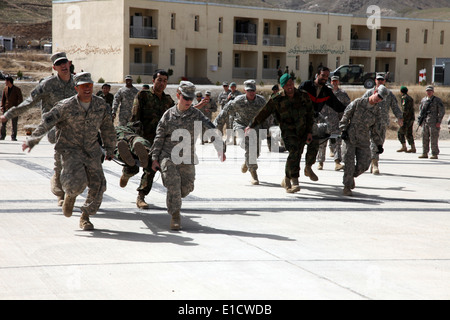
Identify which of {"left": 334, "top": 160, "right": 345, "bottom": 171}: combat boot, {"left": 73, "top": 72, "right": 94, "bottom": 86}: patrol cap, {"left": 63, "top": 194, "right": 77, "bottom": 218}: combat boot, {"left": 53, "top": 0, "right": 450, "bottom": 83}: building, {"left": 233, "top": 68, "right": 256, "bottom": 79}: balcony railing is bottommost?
{"left": 334, "top": 160, "right": 345, "bottom": 171}: combat boot

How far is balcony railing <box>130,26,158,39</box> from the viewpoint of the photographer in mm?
52894

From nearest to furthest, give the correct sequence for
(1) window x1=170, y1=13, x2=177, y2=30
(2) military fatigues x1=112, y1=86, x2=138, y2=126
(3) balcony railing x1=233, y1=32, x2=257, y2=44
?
(2) military fatigues x1=112, y1=86, x2=138, y2=126
(1) window x1=170, y1=13, x2=177, y2=30
(3) balcony railing x1=233, y1=32, x2=257, y2=44

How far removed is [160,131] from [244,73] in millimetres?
50823

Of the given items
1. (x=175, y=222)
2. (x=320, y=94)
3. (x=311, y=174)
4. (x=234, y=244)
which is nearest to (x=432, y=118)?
(x=320, y=94)

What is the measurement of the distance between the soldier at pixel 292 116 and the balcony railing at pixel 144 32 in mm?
42855

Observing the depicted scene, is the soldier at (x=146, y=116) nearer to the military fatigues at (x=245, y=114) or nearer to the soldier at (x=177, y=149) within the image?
the soldier at (x=177, y=149)

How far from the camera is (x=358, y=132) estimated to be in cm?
1136

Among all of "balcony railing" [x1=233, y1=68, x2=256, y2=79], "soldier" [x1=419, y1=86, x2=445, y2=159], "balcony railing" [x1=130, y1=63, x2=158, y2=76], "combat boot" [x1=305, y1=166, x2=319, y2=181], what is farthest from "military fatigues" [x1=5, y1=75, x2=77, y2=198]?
"balcony railing" [x1=233, y1=68, x2=256, y2=79]

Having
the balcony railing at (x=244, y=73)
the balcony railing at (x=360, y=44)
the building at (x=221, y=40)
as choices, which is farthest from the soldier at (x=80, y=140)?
the balcony railing at (x=360, y=44)

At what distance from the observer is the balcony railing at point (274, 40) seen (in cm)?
5976

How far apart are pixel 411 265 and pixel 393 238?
4.32 ft

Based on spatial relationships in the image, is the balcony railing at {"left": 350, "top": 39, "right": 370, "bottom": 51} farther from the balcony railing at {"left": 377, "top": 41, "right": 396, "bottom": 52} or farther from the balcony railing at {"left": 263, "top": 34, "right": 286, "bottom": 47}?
the balcony railing at {"left": 263, "top": 34, "right": 286, "bottom": 47}

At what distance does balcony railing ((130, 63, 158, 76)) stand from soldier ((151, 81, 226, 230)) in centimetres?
4537

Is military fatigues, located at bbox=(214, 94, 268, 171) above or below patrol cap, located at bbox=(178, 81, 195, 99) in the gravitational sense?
below
